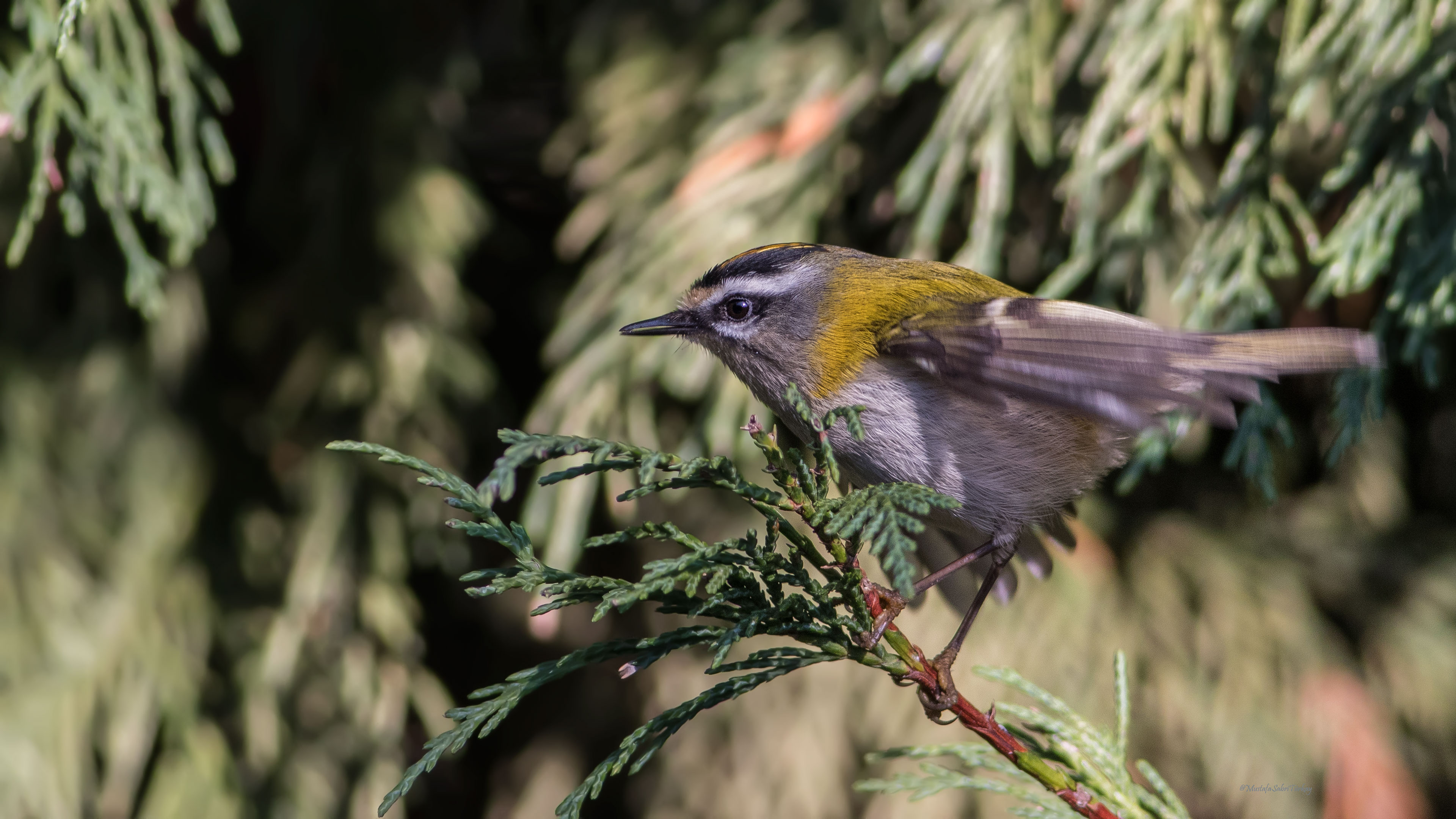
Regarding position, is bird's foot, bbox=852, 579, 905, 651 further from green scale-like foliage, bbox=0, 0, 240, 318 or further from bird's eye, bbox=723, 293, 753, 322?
green scale-like foliage, bbox=0, 0, 240, 318

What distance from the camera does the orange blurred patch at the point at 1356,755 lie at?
1421 mm

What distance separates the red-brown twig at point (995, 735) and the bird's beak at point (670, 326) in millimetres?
498

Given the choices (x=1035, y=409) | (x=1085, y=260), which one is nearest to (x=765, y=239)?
(x=1085, y=260)

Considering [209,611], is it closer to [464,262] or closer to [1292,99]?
[464,262]

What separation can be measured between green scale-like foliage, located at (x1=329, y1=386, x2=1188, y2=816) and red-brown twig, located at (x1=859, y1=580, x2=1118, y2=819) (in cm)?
1

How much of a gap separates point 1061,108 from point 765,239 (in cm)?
50

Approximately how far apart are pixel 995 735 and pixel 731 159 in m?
1.14

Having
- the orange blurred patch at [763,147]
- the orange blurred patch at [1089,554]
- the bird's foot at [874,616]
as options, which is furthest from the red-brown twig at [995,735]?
the orange blurred patch at [763,147]

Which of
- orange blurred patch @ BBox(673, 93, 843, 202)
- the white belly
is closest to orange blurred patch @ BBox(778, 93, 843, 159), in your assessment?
orange blurred patch @ BBox(673, 93, 843, 202)

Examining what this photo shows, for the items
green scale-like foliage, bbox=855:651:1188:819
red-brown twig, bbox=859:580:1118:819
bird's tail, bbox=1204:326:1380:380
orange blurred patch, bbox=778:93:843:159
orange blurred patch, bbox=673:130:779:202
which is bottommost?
green scale-like foliage, bbox=855:651:1188:819

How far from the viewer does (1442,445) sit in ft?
5.38

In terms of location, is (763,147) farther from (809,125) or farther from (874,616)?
(874,616)

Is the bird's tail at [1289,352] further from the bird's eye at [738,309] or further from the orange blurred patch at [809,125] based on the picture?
the orange blurred patch at [809,125]

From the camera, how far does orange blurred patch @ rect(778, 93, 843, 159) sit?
1.68m
